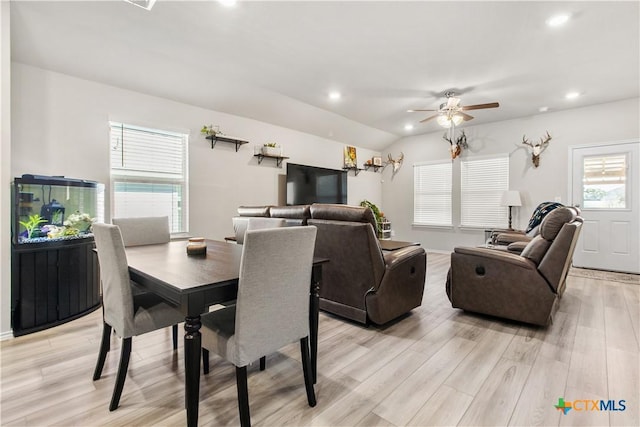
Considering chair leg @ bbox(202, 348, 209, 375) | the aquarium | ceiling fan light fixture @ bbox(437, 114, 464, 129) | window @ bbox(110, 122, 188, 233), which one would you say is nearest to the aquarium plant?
the aquarium

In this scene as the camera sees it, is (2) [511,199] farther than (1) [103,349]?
Yes

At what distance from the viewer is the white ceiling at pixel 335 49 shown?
2.61 meters

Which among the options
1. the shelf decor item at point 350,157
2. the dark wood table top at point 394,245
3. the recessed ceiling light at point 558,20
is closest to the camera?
the recessed ceiling light at point 558,20

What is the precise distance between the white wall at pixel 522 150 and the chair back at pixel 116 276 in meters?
6.36

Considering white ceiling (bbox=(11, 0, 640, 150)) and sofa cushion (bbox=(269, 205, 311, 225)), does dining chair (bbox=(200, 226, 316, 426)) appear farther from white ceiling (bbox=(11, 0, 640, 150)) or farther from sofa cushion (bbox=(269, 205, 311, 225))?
white ceiling (bbox=(11, 0, 640, 150))

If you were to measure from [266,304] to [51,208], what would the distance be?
256 centimetres

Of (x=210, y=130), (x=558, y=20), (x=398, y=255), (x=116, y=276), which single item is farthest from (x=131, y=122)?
(x=558, y=20)

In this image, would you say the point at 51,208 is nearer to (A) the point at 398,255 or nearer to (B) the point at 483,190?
(A) the point at 398,255

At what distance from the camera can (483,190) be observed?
6156 mm

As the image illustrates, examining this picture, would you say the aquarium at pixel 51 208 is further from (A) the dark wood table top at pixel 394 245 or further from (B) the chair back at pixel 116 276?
(A) the dark wood table top at pixel 394 245

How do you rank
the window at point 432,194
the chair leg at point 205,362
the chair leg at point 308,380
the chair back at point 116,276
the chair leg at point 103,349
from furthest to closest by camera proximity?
1. the window at point 432,194
2. the chair leg at point 205,362
3. the chair leg at point 103,349
4. the chair leg at point 308,380
5. the chair back at point 116,276

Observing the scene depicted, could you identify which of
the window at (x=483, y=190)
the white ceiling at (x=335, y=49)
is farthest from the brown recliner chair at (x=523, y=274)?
the window at (x=483, y=190)

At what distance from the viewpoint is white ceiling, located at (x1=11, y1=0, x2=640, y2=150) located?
2611mm

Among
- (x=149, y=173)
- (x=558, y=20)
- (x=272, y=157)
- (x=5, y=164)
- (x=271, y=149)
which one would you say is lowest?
(x=5, y=164)
